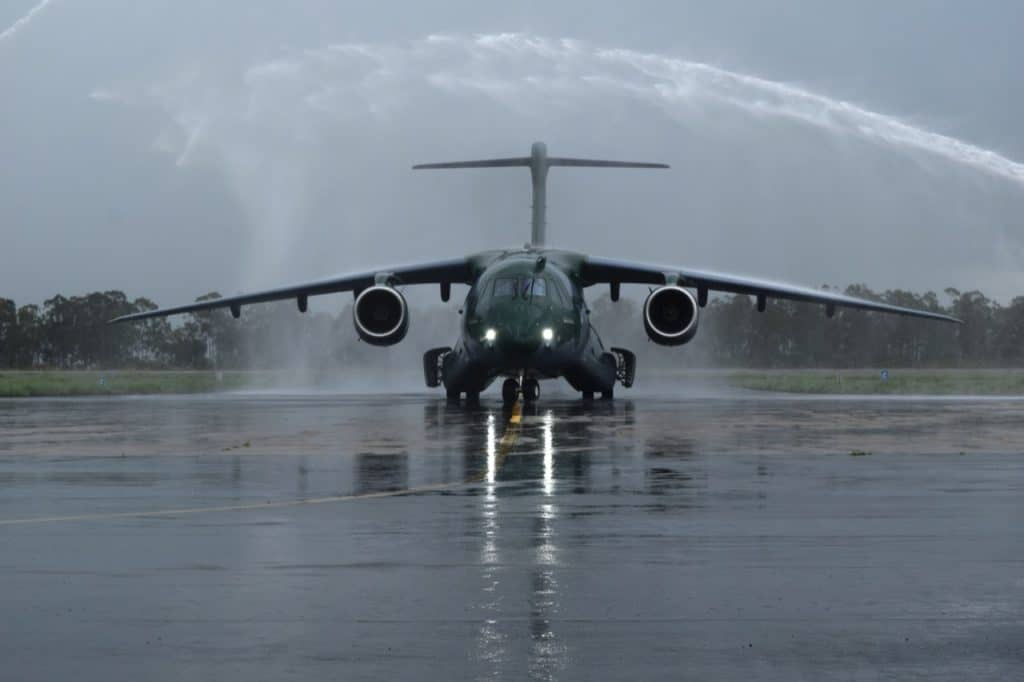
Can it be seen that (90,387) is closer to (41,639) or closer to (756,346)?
(41,639)

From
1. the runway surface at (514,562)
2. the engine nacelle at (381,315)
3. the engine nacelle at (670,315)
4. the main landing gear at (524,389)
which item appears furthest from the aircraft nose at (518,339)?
the runway surface at (514,562)

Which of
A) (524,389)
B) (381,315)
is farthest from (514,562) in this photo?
(381,315)

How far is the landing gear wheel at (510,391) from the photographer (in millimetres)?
31703

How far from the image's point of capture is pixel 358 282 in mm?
34750

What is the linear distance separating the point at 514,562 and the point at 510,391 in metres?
23.2

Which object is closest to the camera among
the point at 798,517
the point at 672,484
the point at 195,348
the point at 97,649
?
the point at 97,649

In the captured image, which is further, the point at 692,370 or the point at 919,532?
the point at 692,370

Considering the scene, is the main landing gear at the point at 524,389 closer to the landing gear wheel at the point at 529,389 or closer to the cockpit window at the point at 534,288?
the landing gear wheel at the point at 529,389

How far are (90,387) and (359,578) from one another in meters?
48.5

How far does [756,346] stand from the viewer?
112 m

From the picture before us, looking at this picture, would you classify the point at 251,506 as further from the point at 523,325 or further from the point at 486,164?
the point at 486,164

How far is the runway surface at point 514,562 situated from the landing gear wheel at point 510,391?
12.9 m

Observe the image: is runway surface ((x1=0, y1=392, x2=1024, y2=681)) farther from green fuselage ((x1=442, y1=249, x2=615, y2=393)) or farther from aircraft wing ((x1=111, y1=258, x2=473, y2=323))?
aircraft wing ((x1=111, y1=258, x2=473, y2=323))

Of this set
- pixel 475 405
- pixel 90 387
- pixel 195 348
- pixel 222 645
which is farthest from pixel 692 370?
pixel 222 645
